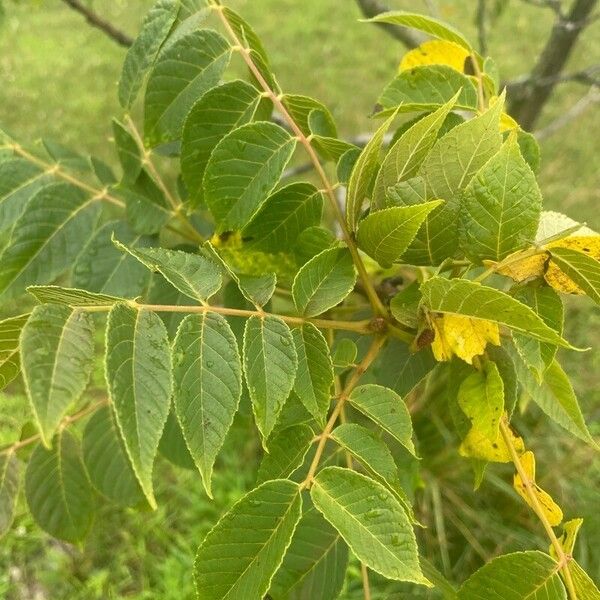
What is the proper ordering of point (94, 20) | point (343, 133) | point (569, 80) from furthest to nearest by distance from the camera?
point (343, 133), point (569, 80), point (94, 20)

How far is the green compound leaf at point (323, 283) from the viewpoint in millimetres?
804

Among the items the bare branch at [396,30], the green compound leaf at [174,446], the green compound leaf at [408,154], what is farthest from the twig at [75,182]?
the bare branch at [396,30]

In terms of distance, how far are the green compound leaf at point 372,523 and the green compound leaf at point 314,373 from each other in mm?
86

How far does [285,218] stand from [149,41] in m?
0.30

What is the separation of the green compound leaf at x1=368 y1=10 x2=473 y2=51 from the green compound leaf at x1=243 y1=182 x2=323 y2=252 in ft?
0.88

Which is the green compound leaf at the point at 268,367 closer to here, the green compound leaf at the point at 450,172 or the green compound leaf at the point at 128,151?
the green compound leaf at the point at 450,172

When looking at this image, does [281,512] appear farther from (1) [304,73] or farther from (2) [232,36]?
(1) [304,73]

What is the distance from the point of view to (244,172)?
0.85 m

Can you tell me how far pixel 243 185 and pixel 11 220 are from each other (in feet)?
1.56

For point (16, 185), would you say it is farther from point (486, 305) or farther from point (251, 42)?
point (486, 305)

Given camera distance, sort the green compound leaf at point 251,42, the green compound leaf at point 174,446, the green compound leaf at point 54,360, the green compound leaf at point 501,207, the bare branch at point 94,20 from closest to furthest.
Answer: the green compound leaf at point 54,360, the green compound leaf at point 501,207, the green compound leaf at point 251,42, the green compound leaf at point 174,446, the bare branch at point 94,20

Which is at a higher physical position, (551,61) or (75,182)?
(551,61)

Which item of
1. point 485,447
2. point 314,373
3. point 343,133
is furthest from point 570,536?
point 343,133

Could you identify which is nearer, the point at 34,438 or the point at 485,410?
the point at 485,410
